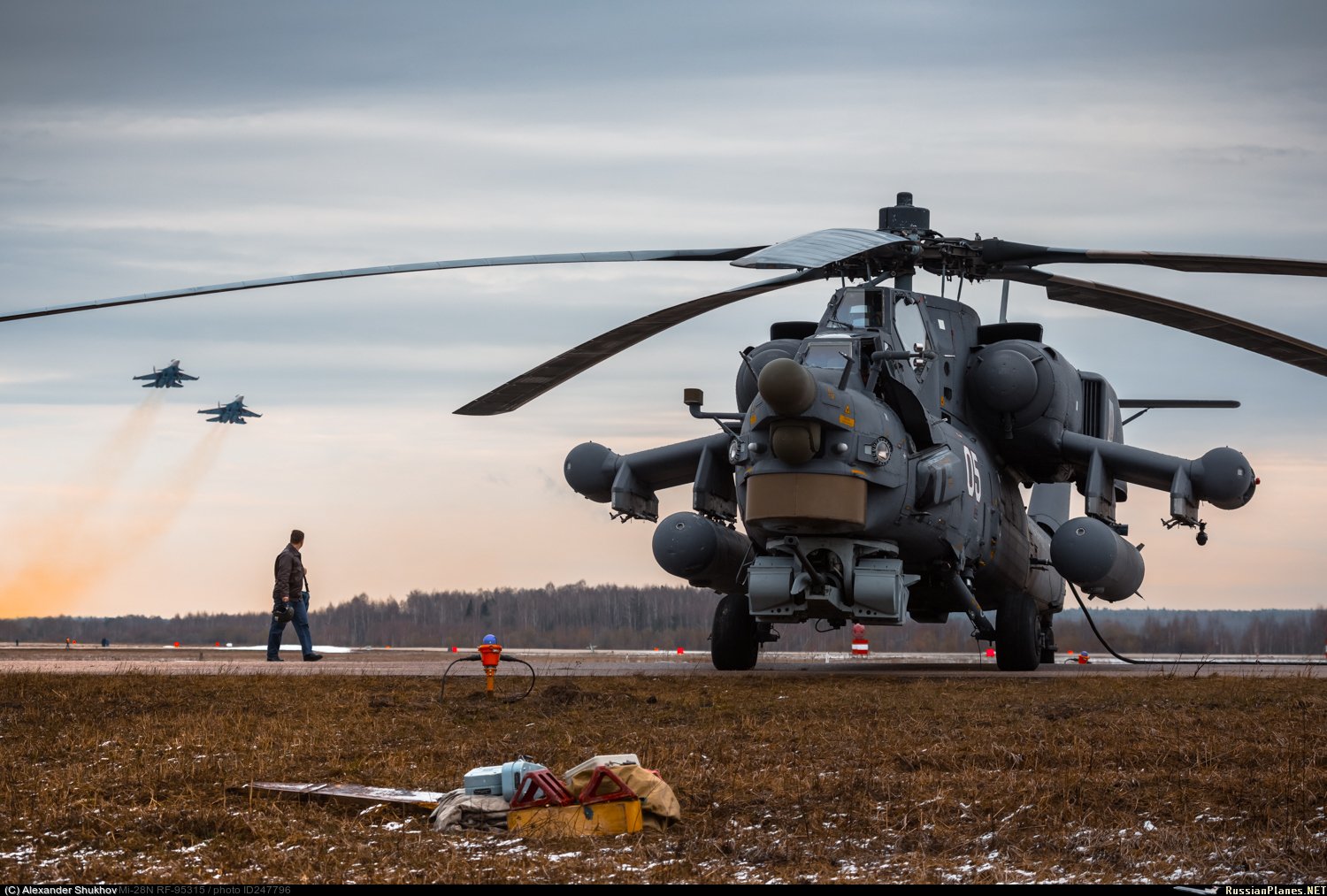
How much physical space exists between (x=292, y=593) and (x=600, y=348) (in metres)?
6.42

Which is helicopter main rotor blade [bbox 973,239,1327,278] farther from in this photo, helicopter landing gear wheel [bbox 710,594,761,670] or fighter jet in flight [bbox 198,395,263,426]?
fighter jet in flight [bbox 198,395,263,426]

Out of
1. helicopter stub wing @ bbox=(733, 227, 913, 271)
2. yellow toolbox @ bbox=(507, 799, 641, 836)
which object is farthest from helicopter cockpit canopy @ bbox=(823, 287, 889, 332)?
yellow toolbox @ bbox=(507, 799, 641, 836)

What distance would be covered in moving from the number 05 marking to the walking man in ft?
30.0

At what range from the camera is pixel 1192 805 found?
7.52m

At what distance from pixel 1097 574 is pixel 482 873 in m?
14.1

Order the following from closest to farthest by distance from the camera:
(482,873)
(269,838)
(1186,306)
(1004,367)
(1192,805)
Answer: (482,873) → (269,838) → (1192,805) → (1186,306) → (1004,367)

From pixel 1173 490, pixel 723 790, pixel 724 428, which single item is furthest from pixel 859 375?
pixel 723 790

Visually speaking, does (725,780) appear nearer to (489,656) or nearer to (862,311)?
(489,656)

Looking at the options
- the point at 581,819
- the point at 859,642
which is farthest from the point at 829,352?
the point at 859,642

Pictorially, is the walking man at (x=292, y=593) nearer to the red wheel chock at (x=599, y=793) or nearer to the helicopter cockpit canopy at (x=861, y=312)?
the helicopter cockpit canopy at (x=861, y=312)

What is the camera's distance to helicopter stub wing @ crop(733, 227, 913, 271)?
12172 millimetres

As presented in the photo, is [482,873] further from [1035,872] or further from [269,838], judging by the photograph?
[1035,872]

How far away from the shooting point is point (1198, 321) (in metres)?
16.9

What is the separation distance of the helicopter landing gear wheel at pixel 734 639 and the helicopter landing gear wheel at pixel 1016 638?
3117mm
